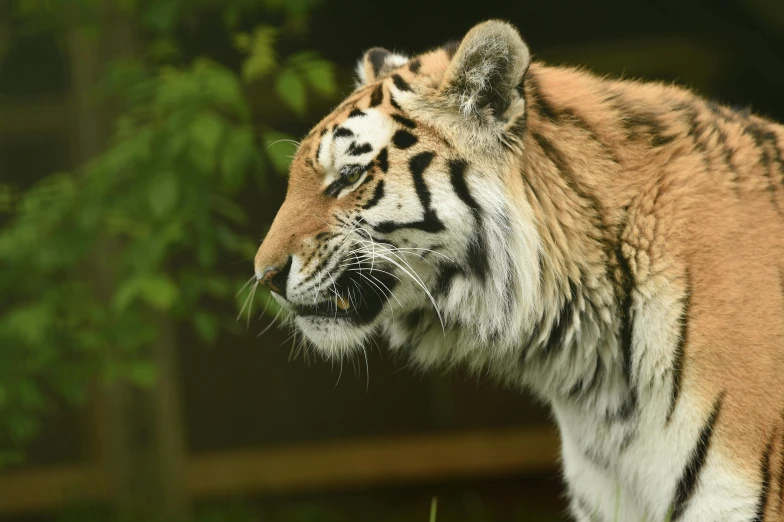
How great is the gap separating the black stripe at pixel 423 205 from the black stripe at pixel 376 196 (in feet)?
0.15

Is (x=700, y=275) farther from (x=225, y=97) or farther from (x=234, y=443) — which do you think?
(x=234, y=443)

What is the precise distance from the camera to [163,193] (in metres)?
3.04

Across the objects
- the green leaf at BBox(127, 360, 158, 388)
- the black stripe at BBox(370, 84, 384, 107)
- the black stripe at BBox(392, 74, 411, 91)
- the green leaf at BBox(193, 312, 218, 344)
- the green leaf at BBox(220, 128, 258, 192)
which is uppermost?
the black stripe at BBox(392, 74, 411, 91)

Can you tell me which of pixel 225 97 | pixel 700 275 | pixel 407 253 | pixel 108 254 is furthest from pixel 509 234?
pixel 108 254

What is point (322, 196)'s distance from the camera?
224cm

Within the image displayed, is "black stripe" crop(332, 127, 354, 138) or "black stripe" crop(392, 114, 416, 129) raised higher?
"black stripe" crop(392, 114, 416, 129)

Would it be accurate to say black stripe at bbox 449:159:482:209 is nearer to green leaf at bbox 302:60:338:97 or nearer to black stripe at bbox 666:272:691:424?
black stripe at bbox 666:272:691:424

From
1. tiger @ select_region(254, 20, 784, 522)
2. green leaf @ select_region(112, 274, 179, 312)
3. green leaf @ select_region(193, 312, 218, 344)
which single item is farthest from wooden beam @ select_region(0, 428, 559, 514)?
tiger @ select_region(254, 20, 784, 522)

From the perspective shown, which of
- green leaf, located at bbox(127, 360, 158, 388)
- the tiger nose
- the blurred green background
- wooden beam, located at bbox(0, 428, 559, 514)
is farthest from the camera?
wooden beam, located at bbox(0, 428, 559, 514)

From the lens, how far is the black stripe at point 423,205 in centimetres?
217

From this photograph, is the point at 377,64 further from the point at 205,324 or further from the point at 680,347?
the point at 205,324

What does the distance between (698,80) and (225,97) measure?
319 cm

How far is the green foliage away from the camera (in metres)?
3.12

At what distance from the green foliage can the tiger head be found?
802 mm
